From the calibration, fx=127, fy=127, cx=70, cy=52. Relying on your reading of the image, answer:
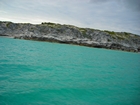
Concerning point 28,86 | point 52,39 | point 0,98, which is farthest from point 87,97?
point 52,39

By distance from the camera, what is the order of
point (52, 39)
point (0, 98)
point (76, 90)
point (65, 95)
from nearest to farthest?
point (0, 98), point (65, 95), point (76, 90), point (52, 39)

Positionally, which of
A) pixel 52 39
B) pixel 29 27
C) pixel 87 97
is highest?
pixel 29 27

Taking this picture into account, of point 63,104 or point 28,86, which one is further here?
point 28,86

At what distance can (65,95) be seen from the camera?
305 inches

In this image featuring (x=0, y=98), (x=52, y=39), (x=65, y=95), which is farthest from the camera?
(x=52, y=39)

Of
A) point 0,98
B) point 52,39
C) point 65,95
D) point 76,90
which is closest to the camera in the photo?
point 0,98

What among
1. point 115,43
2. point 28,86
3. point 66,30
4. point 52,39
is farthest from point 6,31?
point 28,86

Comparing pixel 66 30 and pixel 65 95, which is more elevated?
pixel 66 30

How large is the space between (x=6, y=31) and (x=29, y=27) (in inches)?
627

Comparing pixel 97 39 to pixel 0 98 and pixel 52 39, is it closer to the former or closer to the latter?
pixel 52 39

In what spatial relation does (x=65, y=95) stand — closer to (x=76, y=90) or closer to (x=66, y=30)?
(x=76, y=90)

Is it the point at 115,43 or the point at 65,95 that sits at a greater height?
the point at 115,43

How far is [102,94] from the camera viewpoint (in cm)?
870

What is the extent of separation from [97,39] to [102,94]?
8086 cm
